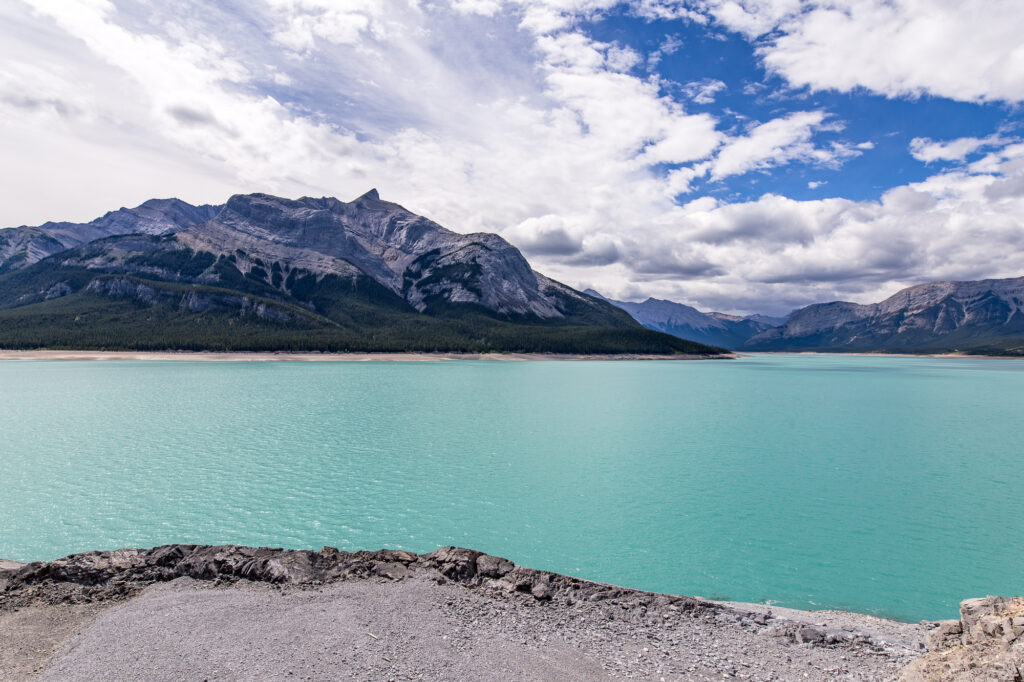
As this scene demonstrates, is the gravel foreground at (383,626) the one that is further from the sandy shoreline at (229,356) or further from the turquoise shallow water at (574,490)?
the sandy shoreline at (229,356)

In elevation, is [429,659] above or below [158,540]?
above

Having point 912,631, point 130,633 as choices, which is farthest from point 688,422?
point 130,633

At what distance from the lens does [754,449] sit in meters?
42.4

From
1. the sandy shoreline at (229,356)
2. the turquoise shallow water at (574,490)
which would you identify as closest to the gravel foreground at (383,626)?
the turquoise shallow water at (574,490)

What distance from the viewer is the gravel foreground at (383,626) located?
11.9 metres

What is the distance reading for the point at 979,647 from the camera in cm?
1114

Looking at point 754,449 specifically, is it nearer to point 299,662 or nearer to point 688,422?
point 688,422

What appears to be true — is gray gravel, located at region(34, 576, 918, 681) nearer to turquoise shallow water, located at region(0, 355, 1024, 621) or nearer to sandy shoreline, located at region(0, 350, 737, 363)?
turquoise shallow water, located at region(0, 355, 1024, 621)

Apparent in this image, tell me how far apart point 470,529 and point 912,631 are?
16.5m

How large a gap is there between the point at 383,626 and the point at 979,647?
1432cm

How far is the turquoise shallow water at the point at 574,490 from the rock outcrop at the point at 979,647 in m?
5.65

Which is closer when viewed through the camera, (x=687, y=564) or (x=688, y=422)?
(x=687, y=564)

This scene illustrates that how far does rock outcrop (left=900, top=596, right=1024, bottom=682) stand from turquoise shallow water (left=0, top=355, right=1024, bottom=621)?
5.65 meters

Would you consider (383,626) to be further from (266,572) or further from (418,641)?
(266,572)
